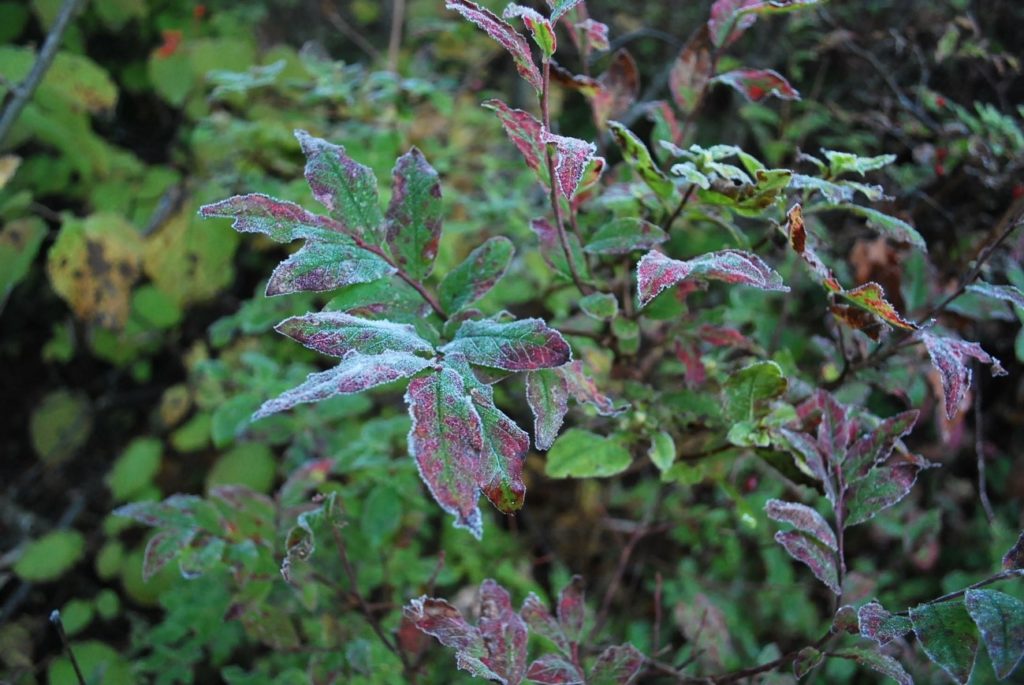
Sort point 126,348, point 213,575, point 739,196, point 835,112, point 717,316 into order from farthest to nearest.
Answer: point 126,348 < point 835,112 < point 213,575 < point 717,316 < point 739,196

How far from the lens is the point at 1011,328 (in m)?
1.34

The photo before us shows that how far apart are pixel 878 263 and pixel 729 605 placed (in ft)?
2.51

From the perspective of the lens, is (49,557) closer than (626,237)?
No

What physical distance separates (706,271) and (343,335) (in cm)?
31

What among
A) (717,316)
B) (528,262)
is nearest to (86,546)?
(528,262)

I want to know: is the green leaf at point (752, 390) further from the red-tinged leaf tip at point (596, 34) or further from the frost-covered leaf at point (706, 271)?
the red-tinged leaf tip at point (596, 34)

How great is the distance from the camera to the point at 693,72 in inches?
34.3

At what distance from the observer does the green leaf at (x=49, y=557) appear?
1499mm

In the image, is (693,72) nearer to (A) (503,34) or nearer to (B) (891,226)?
(B) (891,226)

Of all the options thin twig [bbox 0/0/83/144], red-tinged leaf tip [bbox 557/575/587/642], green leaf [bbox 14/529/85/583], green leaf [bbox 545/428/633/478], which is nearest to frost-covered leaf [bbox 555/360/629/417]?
green leaf [bbox 545/428/633/478]

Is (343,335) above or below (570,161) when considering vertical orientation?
below

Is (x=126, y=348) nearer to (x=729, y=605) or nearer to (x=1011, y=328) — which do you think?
(x=729, y=605)

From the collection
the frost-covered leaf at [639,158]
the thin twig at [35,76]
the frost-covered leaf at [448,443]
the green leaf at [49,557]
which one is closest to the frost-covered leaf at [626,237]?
the frost-covered leaf at [639,158]

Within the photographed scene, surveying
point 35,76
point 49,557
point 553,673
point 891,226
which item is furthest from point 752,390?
point 49,557
